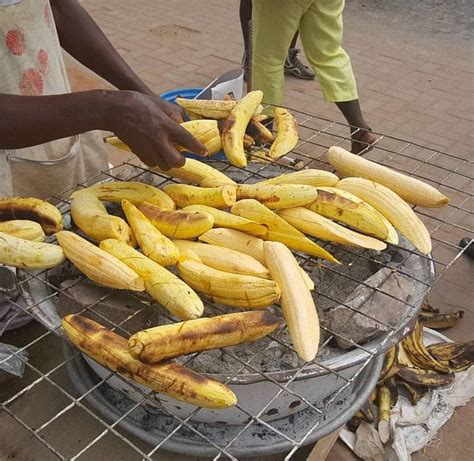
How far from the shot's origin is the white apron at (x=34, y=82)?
2463 mm

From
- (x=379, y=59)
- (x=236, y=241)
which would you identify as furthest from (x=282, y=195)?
(x=379, y=59)

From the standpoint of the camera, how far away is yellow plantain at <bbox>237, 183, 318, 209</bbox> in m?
2.13

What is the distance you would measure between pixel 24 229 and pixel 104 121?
49 centimetres

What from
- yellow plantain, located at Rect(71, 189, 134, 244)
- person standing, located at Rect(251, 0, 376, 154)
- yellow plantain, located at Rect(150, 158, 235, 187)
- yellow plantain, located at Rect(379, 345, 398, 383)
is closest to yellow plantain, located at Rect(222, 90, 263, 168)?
yellow plantain, located at Rect(150, 158, 235, 187)

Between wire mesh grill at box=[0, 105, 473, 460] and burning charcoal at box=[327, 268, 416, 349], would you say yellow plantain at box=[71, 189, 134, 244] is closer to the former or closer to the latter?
wire mesh grill at box=[0, 105, 473, 460]

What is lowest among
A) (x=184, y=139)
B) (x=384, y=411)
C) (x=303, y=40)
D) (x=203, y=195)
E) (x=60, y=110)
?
(x=384, y=411)

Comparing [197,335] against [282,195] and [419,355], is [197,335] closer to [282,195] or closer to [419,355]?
[282,195]

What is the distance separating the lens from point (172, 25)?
7.82 metres

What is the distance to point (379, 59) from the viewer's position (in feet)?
23.6

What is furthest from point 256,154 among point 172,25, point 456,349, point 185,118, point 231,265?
point 172,25

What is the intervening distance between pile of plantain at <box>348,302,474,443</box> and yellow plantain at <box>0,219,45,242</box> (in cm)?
173

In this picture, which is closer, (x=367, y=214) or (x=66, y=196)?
(x=367, y=214)

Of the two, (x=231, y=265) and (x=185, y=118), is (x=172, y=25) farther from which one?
(x=231, y=265)

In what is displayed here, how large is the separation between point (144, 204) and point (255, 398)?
82 centimetres
